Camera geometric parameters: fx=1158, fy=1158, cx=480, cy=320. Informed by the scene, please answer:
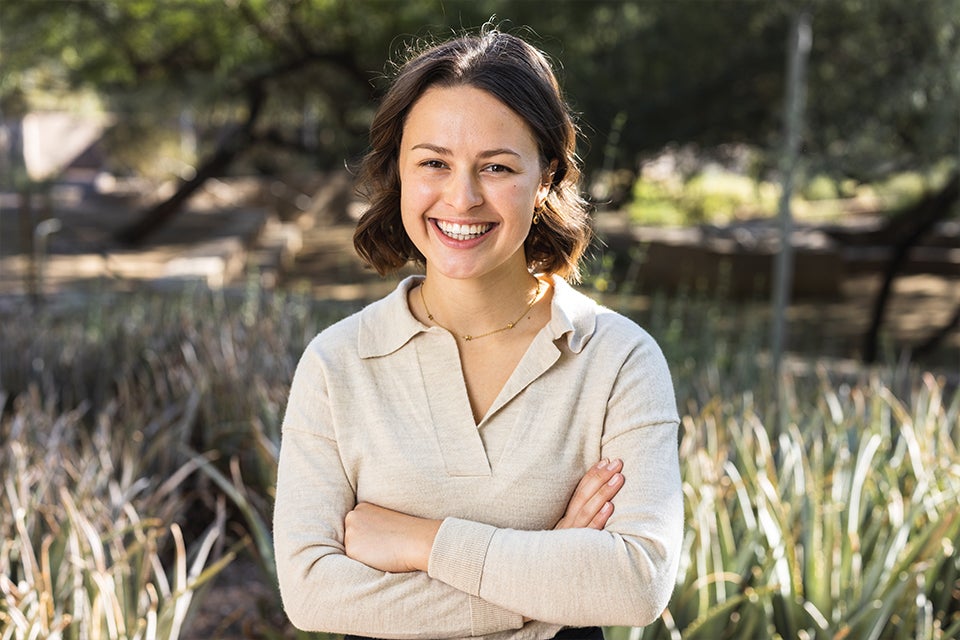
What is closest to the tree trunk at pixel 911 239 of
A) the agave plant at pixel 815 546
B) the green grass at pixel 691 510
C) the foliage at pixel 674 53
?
the foliage at pixel 674 53

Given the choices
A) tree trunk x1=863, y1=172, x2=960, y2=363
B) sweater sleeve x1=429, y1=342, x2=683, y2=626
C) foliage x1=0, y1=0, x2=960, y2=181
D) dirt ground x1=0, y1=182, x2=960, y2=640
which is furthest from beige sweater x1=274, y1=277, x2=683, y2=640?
tree trunk x1=863, y1=172, x2=960, y2=363

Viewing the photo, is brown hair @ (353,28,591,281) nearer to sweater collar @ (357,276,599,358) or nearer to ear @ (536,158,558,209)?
ear @ (536,158,558,209)

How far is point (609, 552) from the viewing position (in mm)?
1561

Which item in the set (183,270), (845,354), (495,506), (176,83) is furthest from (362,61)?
(495,506)

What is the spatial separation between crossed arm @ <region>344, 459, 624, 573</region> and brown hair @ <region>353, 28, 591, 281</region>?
1.36 feet

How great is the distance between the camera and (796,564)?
253 cm

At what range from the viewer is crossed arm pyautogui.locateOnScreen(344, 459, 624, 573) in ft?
5.22

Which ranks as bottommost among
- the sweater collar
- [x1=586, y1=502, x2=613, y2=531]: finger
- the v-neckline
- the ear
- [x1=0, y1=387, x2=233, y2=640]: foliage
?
[x1=0, y1=387, x2=233, y2=640]: foliage

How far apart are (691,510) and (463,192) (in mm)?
1298

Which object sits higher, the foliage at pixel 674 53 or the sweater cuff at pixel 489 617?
the foliage at pixel 674 53

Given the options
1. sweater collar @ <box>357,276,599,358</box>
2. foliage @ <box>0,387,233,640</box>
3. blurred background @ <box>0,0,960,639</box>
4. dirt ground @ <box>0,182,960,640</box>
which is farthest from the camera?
dirt ground @ <box>0,182,960,640</box>

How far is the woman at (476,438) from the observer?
1564 mm

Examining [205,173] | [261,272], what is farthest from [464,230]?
[205,173]

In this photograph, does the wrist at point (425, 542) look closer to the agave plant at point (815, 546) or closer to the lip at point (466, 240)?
the lip at point (466, 240)
